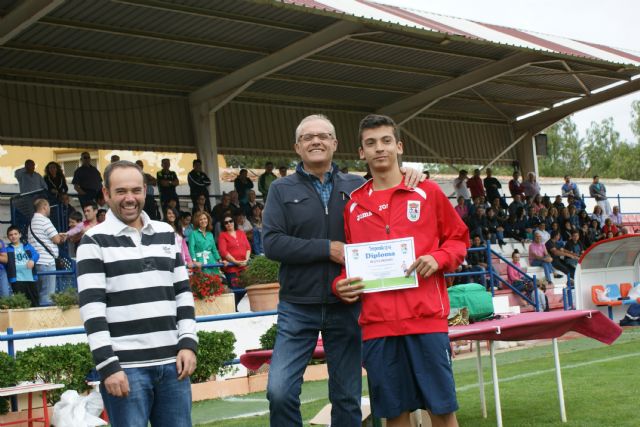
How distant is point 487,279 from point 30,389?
14872 millimetres

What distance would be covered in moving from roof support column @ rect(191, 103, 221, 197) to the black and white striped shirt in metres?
20.0

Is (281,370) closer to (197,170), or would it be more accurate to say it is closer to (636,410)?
(636,410)

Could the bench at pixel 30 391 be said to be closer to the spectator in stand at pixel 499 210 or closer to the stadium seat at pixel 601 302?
the stadium seat at pixel 601 302

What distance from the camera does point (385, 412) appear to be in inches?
205

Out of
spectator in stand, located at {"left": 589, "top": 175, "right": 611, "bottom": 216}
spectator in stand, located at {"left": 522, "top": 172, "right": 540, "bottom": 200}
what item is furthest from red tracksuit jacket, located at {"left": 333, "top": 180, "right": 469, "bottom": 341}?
spectator in stand, located at {"left": 589, "top": 175, "right": 611, "bottom": 216}

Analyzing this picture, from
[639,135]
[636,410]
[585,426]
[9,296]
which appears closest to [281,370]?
[585,426]

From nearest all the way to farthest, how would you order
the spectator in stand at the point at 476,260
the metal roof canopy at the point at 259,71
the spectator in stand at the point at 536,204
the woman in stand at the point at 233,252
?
the woman in stand at the point at 233,252, the metal roof canopy at the point at 259,71, the spectator in stand at the point at 476,260, the spectator in stand at the point at 536,204

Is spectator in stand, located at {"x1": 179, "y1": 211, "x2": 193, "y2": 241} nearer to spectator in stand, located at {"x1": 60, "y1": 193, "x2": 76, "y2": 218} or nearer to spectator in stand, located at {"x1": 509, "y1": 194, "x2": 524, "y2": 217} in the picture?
spectator in stand, located at {"x1": 60, "y1": 193, "x2": 76, "y2": 218}

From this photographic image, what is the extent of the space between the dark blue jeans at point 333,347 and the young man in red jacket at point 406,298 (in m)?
0.33

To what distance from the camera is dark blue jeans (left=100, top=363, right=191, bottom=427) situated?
472 centimetres

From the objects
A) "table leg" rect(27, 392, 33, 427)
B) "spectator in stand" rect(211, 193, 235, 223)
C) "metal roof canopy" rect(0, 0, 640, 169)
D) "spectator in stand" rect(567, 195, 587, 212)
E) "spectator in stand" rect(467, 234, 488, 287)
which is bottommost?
"table leg" rect(27, 392, 33, 427)

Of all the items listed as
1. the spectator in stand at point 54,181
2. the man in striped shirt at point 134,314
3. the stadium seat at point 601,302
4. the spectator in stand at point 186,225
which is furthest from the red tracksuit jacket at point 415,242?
the stadium seat at point 601,302

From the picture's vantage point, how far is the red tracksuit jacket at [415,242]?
5.14m

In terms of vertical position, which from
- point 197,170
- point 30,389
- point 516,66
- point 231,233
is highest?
point 516,66
